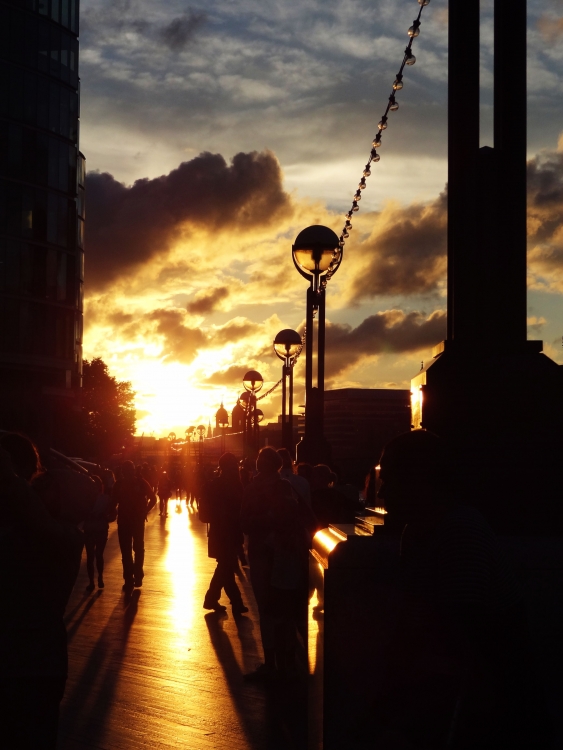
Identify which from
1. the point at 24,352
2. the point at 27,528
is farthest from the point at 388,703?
the point at 24,352

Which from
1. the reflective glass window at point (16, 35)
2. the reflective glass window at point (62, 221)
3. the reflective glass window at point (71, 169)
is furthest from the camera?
the reflective glass window at point (71, 169)

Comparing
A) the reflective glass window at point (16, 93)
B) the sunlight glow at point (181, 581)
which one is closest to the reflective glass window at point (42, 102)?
the reflective glass window at point (16, 93)

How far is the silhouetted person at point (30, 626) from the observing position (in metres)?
3.91

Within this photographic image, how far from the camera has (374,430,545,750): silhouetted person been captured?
279 centimetres

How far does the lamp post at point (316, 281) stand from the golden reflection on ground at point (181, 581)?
111 inches

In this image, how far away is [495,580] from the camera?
288cm

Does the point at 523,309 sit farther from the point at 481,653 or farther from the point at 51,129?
the point at 51,129

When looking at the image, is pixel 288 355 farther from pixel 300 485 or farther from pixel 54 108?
pixel 54 108

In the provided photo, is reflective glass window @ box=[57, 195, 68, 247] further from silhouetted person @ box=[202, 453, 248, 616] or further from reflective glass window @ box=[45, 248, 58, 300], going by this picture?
silhouetted person @ box=[202, 453, 248, 616]

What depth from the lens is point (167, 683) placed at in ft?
28.6

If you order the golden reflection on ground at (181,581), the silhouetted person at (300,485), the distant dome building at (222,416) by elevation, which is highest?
the distant dome building at (222,416)

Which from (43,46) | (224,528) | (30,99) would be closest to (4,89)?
(30,99)

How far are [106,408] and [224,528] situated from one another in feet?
319

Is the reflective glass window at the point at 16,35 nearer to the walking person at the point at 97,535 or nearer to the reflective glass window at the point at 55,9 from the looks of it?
the reflective glass window at the point at 55,9
